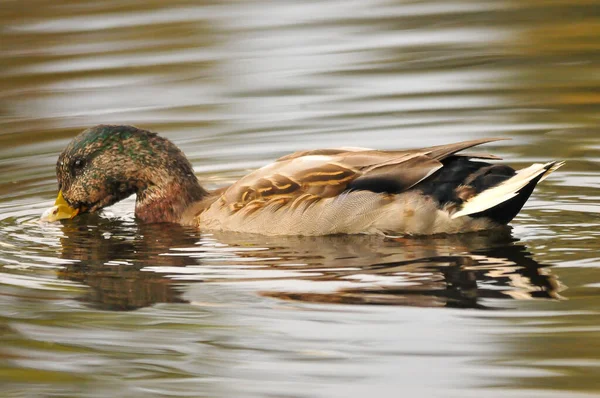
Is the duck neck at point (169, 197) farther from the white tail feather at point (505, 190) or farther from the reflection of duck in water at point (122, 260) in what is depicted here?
the white tail feather at point (505, 190)

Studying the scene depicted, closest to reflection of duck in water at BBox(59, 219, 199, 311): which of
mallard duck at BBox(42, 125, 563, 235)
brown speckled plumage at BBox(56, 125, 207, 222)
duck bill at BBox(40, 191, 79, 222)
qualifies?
duck bill at BBox(40, 191, 79, 222)

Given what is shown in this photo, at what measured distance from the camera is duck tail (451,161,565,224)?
8648 millimetres

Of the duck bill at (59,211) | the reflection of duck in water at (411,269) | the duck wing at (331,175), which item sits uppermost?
the duck wing at (331,175)

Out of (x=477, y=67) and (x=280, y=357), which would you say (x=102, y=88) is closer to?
(x=477, y=67)

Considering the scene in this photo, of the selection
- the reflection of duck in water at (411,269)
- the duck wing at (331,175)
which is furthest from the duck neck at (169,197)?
the reflection of duck in water at (411,269)

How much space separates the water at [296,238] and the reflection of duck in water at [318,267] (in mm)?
24

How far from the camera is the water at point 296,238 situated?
657cm

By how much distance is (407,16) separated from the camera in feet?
53.2

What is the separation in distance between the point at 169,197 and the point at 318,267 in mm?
2284

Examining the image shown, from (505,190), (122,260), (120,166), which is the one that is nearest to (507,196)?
(505,190)

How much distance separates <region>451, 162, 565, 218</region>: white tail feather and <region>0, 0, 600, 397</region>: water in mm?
277

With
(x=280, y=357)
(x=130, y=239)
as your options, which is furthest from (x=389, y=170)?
(x=280, y=357)

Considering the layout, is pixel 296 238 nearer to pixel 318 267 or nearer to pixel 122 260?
pixel 318 267

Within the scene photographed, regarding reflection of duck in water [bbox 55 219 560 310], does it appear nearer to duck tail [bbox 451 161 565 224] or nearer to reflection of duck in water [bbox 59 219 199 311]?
reflection of duck in water [bbox 59 219 199 311]
